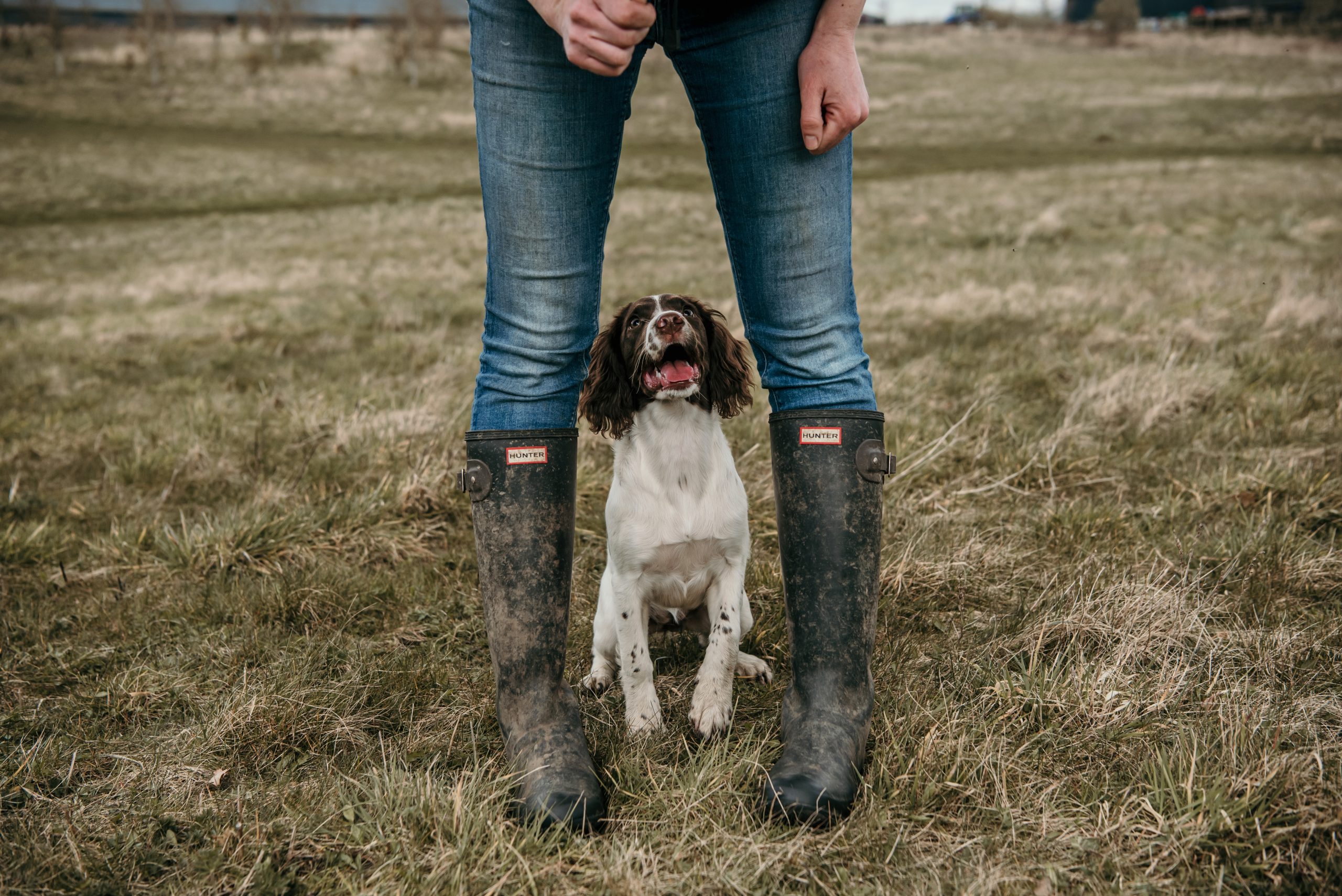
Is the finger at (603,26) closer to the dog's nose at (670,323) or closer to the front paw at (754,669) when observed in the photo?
the dog's nose at (670,323)

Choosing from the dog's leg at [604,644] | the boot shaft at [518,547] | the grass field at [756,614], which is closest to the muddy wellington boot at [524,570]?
the boot shaft at [518,547]

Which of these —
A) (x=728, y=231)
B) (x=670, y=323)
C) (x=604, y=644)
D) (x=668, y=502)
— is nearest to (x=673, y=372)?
(x=670, y=323)

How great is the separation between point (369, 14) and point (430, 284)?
71067mm

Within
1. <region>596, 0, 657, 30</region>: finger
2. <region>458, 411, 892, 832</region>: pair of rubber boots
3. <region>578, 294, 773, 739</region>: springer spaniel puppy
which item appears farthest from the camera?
<region>578, 294, 773, 739</region>: springer spaniel puppy

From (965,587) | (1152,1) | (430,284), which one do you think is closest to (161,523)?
(965,587)

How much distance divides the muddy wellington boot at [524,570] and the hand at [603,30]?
2.47ft

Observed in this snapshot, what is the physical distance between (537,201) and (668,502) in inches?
33.9

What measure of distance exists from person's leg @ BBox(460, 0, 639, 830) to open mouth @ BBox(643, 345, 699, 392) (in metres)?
0.41

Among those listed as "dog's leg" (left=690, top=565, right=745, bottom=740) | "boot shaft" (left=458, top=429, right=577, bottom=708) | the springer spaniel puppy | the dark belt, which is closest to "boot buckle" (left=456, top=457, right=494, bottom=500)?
"boot shaft" (left=458, top=429, right=577, bottom=708)

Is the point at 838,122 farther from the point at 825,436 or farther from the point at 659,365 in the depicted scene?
the point at 659,365

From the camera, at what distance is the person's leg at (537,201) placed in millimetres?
1750

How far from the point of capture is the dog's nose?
7.79 feet

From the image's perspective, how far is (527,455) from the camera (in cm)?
192

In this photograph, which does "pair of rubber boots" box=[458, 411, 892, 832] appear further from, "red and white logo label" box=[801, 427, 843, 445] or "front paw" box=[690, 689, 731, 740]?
"front paw" box=[690, 689, 731, 740]
